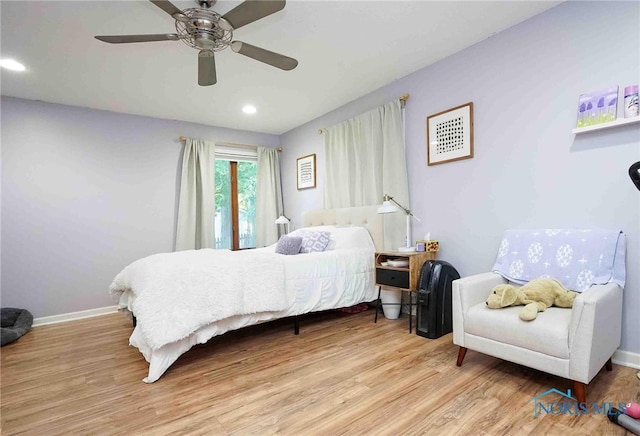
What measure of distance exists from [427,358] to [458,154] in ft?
5.75

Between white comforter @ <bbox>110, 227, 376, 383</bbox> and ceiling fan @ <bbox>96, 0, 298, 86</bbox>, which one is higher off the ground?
ceiling fan @ <bbox>96, 0, 298, 86</bbox>

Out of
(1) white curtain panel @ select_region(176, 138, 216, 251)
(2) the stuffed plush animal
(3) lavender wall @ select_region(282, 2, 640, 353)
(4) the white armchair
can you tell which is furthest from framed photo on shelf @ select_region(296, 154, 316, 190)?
(2) the stuffed plush animal

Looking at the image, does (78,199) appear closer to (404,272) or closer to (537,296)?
(404,272)

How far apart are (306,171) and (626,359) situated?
12.5ft

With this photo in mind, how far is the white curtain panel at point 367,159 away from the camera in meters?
3.31

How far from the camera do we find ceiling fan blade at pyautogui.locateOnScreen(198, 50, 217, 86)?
209 cm

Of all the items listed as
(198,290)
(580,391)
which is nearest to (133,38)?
(198,290)

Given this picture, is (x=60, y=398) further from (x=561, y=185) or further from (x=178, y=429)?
(x=561, y=185)

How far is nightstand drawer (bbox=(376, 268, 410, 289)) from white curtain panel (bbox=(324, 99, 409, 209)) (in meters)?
0.76

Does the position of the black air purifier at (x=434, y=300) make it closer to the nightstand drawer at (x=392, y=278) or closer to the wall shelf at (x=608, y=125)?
the nightstand drawer at (x=392, y=278)

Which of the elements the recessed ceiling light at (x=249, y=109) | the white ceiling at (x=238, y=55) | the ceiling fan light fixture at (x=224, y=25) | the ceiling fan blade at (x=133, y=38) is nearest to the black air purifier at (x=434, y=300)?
the white ceiling at (x=238, y=55)

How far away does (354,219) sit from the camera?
3732 mm

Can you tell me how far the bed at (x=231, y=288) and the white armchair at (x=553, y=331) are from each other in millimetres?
1228

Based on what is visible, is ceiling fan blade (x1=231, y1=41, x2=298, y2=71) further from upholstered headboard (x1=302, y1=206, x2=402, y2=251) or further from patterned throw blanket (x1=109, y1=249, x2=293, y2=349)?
upholstered headboard (x1=302, y1=206, x2=402, y2=251)
